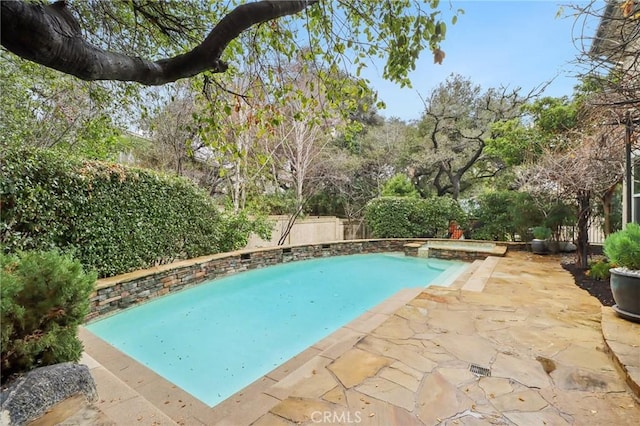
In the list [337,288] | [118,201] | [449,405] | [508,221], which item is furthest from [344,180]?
[449,405]

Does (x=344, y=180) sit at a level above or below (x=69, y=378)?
above

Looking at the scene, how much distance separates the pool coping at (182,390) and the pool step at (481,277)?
269cm

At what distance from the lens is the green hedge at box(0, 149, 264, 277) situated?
13.7 ft

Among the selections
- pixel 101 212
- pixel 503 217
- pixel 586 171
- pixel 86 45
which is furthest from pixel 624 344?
pixel 503 217

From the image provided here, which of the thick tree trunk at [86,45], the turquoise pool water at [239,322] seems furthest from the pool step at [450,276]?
the thick tree trunk at [86,45]

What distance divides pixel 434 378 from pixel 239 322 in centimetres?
332

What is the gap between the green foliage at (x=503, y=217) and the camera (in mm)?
9875

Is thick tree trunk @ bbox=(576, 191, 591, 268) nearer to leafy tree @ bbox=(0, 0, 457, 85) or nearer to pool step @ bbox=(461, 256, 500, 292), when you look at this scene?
pool step @ bbox=(461, 256, 500, 292)

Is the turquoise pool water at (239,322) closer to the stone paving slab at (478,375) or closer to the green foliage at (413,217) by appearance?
the stone paving slab at (478,375)

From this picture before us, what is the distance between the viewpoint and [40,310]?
2045mm

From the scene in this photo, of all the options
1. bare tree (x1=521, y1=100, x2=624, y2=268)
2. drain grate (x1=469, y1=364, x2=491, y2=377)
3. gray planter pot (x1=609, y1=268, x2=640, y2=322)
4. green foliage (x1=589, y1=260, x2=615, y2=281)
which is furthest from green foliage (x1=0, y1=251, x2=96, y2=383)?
green foliage (x1=589, y1=260, x2=615, y2=281)

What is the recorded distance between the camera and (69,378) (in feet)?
6.51

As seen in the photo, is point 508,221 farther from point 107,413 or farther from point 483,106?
point 107,413

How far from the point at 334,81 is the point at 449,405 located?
9.45 ft
